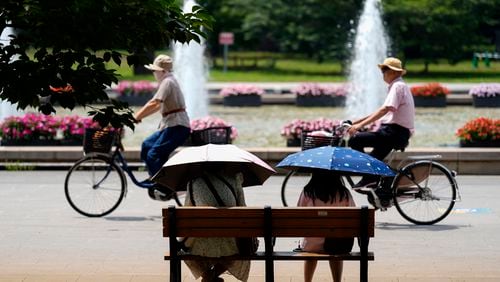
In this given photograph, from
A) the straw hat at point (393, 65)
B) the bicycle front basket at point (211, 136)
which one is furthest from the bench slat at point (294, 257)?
the bicycle front basket at point (211, 136)

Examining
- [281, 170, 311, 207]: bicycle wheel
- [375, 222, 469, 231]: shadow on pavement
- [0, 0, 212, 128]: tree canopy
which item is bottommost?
[281, 170, 311, 207]: bicycle wheel

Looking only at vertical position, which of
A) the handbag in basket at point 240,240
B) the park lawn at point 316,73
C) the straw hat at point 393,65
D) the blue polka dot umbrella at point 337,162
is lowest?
the park lawn at point 316,73

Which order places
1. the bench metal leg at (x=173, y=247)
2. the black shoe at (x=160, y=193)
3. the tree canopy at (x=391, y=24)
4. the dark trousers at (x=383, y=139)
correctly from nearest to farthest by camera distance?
the bench metal leg at (x=173, y=247)
the dark trousers at (x=383, y=139)
the black shoe at (x=160, y=193)
the tree canopy at (x=391, y=24)

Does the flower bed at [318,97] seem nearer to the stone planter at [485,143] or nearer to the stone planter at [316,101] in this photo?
the stone planter at [316,101]

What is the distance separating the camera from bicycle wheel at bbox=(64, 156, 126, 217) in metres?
12.4

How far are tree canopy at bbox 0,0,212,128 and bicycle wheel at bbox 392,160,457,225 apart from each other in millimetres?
4800

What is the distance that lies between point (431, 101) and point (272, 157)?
15.2m

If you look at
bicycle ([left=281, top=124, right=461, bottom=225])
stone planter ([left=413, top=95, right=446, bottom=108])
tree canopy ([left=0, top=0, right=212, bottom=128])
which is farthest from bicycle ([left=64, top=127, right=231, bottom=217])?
stone planter ([left=413, top=95, right=446, bottom=108])

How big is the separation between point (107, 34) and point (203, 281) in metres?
1.96

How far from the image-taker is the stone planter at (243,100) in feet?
103

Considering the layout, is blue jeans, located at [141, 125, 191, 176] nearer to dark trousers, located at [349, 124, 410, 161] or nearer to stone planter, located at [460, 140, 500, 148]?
A: dark trousers, located at [349, 124, 410, 161]

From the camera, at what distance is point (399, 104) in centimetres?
1170

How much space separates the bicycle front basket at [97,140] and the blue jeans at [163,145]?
16.5 inches

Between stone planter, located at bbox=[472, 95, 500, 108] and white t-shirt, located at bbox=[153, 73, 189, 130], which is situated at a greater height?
white t-shirt, located at bbox=[153, 73, 189, 130]
